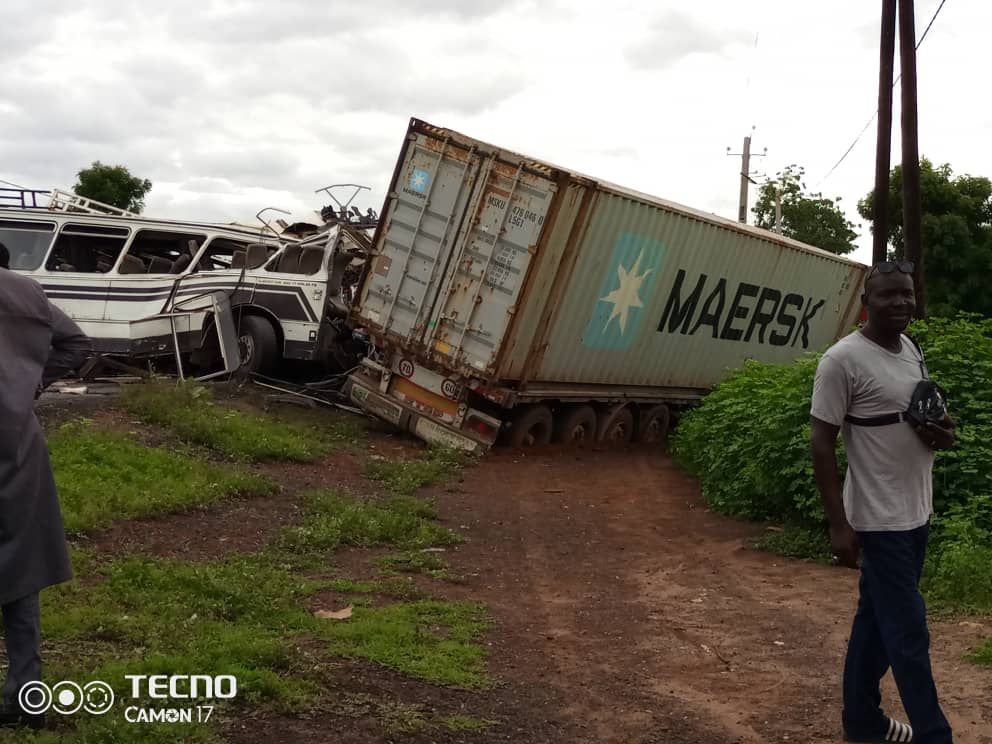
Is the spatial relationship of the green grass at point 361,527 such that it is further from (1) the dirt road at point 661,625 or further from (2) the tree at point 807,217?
(2) the tree at point 807,217

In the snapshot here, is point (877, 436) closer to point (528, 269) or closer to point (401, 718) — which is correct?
point (401, 718)

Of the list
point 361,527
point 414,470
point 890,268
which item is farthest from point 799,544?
point 890,268

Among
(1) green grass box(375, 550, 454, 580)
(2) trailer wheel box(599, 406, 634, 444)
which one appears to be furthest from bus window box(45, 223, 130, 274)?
(1) green grass box(375, 550, 454, 580)

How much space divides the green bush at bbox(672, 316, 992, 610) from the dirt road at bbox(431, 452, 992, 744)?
0.42 meters

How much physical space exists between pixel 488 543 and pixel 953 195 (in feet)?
78.2

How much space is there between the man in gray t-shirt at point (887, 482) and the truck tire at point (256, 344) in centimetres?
1202

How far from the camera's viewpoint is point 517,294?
13.6 meters

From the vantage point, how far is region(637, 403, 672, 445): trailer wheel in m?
17.4

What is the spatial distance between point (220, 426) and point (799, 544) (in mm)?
6023

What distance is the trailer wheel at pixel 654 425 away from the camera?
17359 millimetres

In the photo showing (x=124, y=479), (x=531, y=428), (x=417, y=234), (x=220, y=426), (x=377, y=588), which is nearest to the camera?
(x=377, y=588)

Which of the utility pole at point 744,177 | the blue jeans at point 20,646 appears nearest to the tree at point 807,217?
the utility pole at point 744,177

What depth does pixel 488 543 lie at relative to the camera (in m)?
9.68

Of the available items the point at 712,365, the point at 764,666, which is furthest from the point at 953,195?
the point at 764,666
